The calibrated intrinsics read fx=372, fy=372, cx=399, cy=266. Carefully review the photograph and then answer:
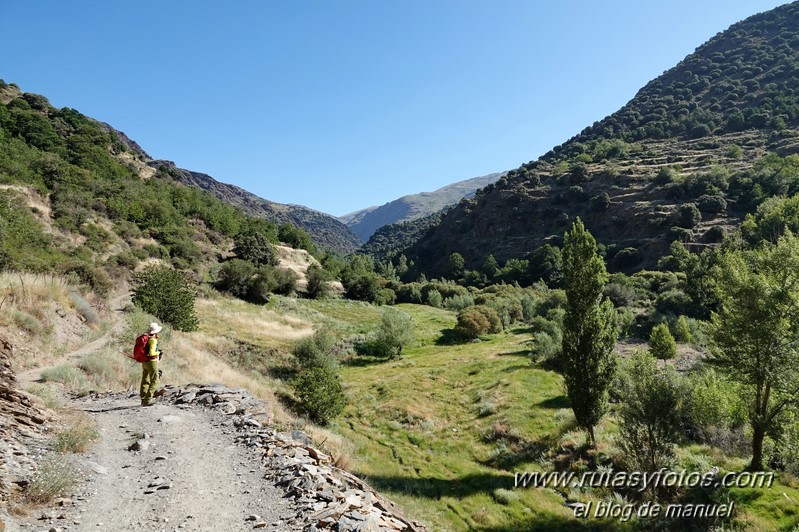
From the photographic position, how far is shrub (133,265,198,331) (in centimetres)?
2330

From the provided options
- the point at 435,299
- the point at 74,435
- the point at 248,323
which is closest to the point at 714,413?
the point at 74,435

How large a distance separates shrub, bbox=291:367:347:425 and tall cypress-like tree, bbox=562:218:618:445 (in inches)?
461

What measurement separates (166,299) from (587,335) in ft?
80.9

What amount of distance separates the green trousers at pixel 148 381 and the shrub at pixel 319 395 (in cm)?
Answer: 868

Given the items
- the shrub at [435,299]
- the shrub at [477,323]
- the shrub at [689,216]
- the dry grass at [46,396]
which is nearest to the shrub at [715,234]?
the shrub at [689,216]

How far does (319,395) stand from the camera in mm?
18562

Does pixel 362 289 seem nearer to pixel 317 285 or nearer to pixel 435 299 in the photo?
pixel 317 285

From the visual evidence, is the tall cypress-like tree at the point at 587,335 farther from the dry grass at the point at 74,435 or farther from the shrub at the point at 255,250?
the shrub at the point at 255,250

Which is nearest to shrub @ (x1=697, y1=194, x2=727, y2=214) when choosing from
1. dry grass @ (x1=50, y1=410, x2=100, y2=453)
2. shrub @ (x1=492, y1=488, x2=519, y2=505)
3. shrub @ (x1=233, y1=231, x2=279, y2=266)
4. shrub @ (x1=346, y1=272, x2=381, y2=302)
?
shrub @ (x1=346, y1=272, x2=381, y2=302)

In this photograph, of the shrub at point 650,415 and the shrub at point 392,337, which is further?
the shrub at point 392,337

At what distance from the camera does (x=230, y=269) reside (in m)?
47.4

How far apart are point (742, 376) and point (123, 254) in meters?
50.8

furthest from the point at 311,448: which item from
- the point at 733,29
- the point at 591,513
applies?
the point at 733,29

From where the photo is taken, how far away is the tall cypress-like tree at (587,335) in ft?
57.0
